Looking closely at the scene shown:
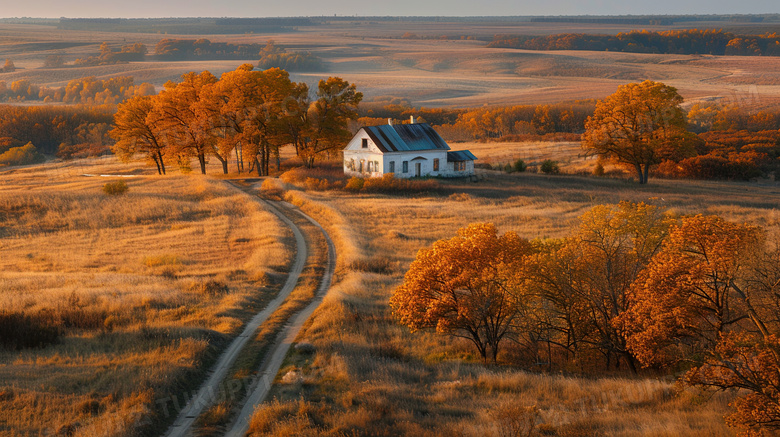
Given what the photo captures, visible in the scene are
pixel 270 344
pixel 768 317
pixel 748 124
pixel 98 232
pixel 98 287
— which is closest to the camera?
pixel 768 317

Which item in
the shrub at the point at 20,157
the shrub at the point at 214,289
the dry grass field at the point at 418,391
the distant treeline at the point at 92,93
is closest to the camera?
the dry grass field at the point at 418,391

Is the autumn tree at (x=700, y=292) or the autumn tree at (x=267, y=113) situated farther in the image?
the autumn tree at (x=267, y=113)

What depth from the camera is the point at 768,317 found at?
45.0 ft

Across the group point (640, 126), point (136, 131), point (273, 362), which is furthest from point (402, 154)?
point (273, 362)

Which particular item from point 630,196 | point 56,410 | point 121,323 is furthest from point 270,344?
point 630,196

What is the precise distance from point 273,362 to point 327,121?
52.2 meters

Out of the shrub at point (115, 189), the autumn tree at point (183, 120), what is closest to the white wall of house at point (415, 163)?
the autumn tree at point (183, 120)

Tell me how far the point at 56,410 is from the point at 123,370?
2.41 m

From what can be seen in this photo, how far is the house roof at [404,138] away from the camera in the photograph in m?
58.7

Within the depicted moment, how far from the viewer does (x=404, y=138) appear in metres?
60.3

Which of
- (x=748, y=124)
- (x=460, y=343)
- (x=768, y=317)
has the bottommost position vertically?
(x=460, y=343)

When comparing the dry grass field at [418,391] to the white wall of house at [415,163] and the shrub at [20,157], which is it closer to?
the white wall of house at [415,163]

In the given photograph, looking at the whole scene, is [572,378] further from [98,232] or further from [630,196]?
[630,196]

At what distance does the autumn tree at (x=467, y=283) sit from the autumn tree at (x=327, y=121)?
48.9m
